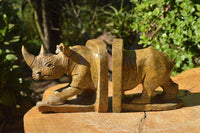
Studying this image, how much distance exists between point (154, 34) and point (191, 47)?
0.70m

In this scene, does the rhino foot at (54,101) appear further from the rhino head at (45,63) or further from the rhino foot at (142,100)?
the rhino foot at (142,100)

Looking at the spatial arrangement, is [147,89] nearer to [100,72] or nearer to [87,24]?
[100,72]

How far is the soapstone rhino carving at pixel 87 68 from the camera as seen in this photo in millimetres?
2121

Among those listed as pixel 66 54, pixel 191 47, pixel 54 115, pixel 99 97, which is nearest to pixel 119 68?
pixel 99 97

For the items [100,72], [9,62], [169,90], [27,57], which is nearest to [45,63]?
[27,57]

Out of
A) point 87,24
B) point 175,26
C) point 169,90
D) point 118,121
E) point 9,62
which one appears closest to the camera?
point 118,121

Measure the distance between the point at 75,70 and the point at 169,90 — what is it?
3.02 ft

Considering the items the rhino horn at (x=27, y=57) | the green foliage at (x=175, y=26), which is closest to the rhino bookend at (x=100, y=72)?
the rhino horn at (x=27, y=57)

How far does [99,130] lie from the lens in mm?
1910

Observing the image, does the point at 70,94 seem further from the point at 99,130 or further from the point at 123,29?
the point at 123,29

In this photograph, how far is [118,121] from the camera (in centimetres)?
205

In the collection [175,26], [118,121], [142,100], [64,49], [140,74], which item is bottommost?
[118,121]

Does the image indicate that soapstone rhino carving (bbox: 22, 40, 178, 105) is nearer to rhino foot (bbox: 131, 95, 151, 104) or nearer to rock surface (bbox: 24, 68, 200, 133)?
rhino foot (bbox: 131, 95, 151, 104)

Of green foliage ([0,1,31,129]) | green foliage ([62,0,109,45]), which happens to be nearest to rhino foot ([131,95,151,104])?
A: green foliage ([0,1,31,129])
